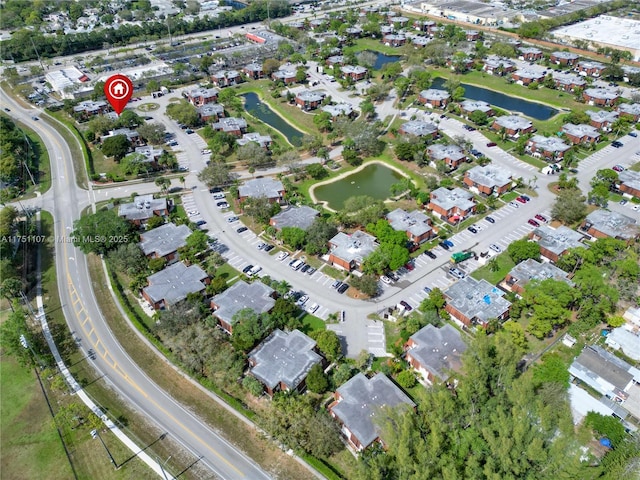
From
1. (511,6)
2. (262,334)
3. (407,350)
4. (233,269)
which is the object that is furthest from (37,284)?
(511,6)

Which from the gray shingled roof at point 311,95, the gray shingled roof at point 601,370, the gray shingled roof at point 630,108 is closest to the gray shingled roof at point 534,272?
the gray shingled roof at point 601,370

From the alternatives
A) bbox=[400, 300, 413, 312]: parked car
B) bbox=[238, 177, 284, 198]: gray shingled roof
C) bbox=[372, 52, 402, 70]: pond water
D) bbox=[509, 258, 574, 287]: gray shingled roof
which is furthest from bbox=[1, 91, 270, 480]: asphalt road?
bbox=[372, 52, 402, 70]: pond water

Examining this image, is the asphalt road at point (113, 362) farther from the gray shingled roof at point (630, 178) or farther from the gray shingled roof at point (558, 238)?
the gray shingled roof at point (630, 178)

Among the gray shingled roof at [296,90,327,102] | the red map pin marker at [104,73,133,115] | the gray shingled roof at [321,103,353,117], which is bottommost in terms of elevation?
the gray shingled roof at [321,103,353,117]

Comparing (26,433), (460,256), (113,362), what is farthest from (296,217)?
(26,433)

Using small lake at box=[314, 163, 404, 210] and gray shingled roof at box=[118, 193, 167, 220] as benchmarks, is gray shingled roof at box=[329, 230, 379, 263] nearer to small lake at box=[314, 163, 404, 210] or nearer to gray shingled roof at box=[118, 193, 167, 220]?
small lake at box=[314, 163, 404, 210]

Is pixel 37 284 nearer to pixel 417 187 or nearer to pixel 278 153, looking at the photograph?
pixel 278 153
